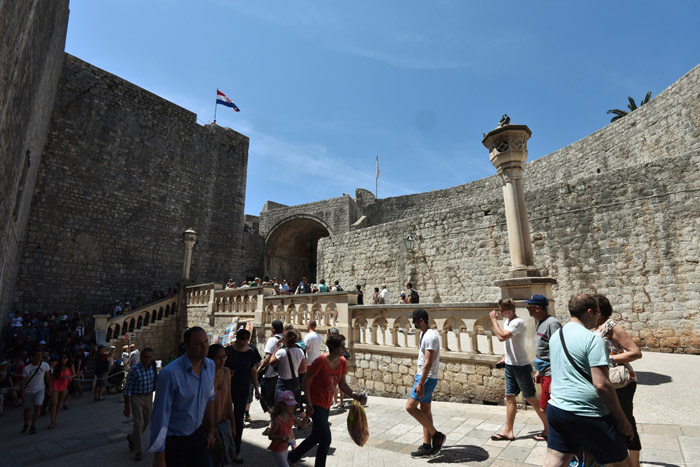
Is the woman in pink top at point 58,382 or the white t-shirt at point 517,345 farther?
the woman in pink top at point 58,382

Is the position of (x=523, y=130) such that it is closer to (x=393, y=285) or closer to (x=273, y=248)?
(x=393, y=285)

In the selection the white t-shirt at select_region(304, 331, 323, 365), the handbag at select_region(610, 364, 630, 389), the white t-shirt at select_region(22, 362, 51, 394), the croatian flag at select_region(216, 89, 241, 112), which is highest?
the croatian flag at select_region(216, 89, 241, 112)

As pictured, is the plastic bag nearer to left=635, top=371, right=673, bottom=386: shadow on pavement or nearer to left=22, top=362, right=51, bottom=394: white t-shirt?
left=635, top=371, right=673, bottom=386: shadow on pavement

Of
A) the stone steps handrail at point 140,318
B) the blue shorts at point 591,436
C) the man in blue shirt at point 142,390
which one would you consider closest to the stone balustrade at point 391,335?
the blue shorts at point 591,436

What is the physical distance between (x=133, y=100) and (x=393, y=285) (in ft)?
54.4

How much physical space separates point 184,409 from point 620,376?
3144 millimetres

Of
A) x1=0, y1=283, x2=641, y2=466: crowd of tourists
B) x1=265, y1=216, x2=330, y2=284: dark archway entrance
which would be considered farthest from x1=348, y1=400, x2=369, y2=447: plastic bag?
x1=265, y1=216, x2=330, y2=284: dark archway entrance

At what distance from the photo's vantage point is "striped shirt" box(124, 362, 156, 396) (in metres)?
4.98

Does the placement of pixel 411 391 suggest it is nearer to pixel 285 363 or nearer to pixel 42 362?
pixel 285 363

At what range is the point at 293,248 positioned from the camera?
2588cm

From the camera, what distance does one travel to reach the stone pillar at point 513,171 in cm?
605

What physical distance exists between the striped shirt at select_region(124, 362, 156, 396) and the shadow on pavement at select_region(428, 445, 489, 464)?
406 cm

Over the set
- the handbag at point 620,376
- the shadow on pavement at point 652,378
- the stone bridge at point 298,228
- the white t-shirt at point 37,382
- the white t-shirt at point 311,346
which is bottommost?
the white t-shirt at point 37,382

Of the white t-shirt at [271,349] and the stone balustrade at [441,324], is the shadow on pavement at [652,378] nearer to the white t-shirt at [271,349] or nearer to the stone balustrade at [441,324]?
the stone balustrade at [441,324]
